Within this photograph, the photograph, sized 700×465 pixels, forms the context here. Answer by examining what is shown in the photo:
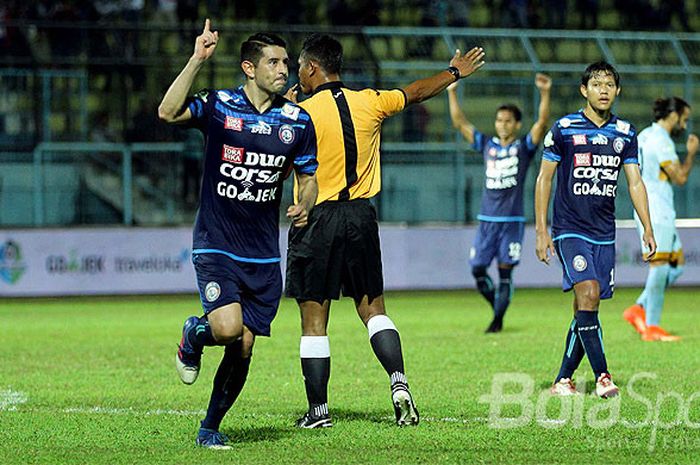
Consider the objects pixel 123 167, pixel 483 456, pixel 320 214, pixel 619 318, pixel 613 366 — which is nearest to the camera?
pixel 483 456

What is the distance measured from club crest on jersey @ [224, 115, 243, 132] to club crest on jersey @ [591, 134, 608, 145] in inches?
130

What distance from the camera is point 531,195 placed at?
2441 cm

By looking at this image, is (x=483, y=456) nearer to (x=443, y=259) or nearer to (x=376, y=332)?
(x=376, y=332)

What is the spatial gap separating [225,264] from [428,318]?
1027 centimetres

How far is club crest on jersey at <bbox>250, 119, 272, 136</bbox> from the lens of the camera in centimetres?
745

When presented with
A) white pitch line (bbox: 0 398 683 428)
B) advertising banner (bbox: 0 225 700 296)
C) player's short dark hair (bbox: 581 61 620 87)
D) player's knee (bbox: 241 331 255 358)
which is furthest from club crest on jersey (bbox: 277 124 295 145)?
advertising banner (bbox: 0 225 700 296)

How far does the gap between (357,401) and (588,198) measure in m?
2.19

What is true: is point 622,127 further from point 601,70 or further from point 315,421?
point 315,421

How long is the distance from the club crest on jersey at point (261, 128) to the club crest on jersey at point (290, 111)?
16 cm

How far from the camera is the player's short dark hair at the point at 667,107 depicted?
13680 millimetres

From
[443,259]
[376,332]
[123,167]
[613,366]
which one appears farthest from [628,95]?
[376,332]

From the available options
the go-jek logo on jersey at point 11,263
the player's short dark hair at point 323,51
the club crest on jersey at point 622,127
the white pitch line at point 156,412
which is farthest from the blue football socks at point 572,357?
the go-jek logo on jersey at point 11,263

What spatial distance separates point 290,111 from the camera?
25.1 feet

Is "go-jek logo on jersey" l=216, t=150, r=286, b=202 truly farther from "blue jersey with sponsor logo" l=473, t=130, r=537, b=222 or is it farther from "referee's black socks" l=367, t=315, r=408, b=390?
"blue jersey with sponsor logo" l=473, t=130, r=537, b=222
